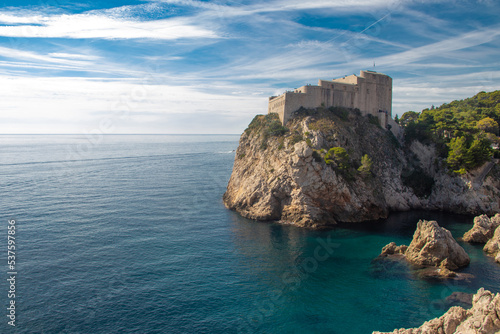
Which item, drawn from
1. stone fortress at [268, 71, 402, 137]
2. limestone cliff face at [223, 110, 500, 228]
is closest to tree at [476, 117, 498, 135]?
limestone cliff face at [223, 110, 500, 228]

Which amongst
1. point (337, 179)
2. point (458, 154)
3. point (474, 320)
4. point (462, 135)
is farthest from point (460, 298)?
point (462, 135)

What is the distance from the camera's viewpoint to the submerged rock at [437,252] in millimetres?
35344

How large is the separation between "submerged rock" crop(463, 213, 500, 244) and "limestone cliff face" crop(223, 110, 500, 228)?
13.2 m

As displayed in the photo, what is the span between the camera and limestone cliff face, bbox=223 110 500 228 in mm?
51031

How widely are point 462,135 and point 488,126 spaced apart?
11789 mm

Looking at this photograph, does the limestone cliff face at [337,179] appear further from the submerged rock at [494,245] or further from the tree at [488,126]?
the submerged rock at [494,245]

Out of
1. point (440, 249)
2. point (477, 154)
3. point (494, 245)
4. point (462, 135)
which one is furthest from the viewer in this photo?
point (462, 135)

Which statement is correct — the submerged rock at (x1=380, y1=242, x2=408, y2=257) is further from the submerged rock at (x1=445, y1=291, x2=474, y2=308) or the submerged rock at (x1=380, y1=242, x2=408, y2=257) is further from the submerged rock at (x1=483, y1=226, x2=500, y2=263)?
the submerged rock at (x1=483, y1=226, x2=500, y2=263)

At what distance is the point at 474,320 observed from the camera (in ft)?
59.1

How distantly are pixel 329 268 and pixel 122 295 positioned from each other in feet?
69.0

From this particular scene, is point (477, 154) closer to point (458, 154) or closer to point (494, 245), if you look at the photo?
point (458, 154)

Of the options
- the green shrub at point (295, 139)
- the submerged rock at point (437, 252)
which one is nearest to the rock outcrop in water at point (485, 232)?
the submerged rock at point (437, 252)

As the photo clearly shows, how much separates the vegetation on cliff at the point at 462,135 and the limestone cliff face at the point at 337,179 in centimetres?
205

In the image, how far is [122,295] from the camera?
29422 millimetres
